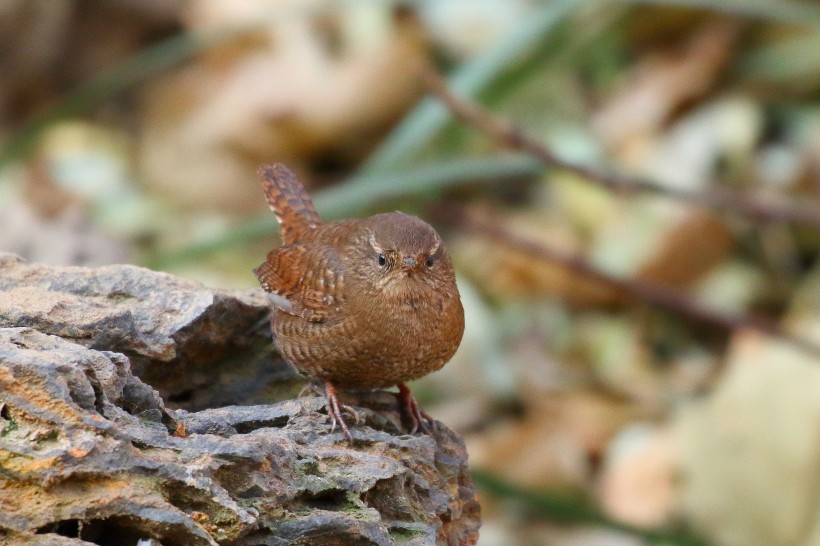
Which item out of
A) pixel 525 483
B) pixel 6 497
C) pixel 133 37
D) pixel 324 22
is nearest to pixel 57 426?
pixel 6 497

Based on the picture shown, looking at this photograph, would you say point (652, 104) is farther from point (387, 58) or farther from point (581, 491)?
point (581, 491)

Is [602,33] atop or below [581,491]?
atop

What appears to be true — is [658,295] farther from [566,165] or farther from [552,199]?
[552,199]

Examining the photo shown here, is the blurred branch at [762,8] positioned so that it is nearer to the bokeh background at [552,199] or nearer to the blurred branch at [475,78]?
the bokeh background at [552,199]

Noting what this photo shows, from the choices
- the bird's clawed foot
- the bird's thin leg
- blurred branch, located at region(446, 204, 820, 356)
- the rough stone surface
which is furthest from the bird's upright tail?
blurred branch, located at region(446, 204, 820, 356)

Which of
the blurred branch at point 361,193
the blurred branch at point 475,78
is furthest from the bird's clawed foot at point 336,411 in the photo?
the blurred branch at point 475,78

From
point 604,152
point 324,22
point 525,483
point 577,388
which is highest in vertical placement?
point 324,22

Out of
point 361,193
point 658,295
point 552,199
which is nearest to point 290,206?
point 361,193

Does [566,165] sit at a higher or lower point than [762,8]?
lower
